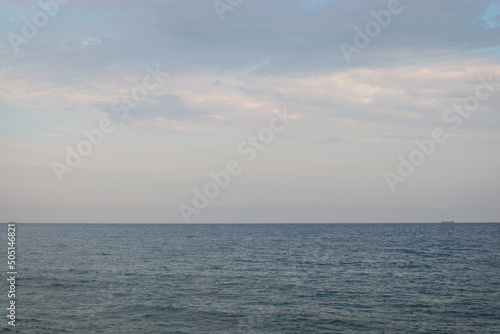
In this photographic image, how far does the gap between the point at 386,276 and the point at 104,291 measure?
31756 millimetres

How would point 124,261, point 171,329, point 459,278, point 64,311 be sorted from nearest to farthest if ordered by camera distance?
point 171,329 < point 64,311 < point 459,278 < point 124,261

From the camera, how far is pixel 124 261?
202 ft

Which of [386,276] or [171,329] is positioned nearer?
[171,329]

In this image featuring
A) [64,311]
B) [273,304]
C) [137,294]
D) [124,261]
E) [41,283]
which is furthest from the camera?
[124,261]

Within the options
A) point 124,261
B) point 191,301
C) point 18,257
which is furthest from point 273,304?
point 18,257

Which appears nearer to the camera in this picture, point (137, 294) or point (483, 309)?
point (483, 309)

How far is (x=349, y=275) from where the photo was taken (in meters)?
49.2

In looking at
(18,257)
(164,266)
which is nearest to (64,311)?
(164,266)

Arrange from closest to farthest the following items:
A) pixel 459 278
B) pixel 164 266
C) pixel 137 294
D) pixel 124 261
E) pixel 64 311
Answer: pixel 64 311 < pixel 137 294 < pixel 459 278 < pixel 164 266 < pixel 124 261

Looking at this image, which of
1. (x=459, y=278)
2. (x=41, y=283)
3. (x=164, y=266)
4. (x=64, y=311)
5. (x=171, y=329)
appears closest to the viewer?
(x=171, y=329)

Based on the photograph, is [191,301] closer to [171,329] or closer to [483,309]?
[171,329]

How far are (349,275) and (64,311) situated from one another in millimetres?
31674

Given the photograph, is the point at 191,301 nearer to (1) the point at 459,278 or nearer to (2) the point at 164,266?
(2) the point at 164,266

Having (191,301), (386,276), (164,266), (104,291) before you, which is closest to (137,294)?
(104,291)
